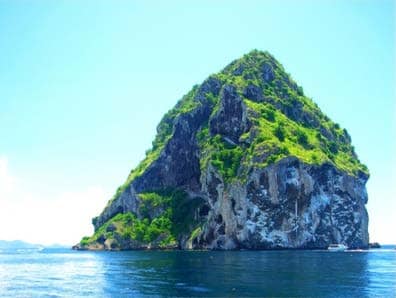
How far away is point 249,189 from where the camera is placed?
16662cm

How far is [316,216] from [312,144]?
3850cm

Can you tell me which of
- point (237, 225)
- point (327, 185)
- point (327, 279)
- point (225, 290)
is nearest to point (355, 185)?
point (327, 185)

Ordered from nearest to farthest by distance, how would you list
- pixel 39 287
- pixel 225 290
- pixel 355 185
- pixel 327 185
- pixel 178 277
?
pixel 225 290 → pixel 39 287 → pixel 178 277 → pixel 327 185 → pixel 355 185

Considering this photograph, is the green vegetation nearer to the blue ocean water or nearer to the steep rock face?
the steep rock face

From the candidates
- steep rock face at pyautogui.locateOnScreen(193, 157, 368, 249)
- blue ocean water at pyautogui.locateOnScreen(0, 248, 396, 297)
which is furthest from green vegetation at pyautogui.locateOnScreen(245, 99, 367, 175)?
blue ocean water at pyautogui.locateOnScreen(0, 248, 396, 297)

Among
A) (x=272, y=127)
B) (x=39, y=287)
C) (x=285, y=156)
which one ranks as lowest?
(x=39, y=287)

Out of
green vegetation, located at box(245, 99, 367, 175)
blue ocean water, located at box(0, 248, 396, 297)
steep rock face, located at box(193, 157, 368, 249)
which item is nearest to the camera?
blue ocean water, located at box(0, 248, 396, 297)

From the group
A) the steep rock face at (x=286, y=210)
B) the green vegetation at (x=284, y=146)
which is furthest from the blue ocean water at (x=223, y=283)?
the green vegetation at (x=284, y=146)

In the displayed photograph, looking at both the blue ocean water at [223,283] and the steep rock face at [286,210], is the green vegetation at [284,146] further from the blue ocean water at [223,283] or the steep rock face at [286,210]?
the blue ocean water at [223,283]

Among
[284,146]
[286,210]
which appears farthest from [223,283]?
[284,146]

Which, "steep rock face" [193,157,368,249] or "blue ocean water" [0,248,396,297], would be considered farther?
"steep rock face" [193,157,368,249]

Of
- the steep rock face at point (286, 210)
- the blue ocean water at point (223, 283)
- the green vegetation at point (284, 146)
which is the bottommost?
the blue ocean water at point (223, 283)

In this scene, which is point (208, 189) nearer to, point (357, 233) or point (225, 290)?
point (357, 233)

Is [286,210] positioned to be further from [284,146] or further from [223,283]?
[223,283]
